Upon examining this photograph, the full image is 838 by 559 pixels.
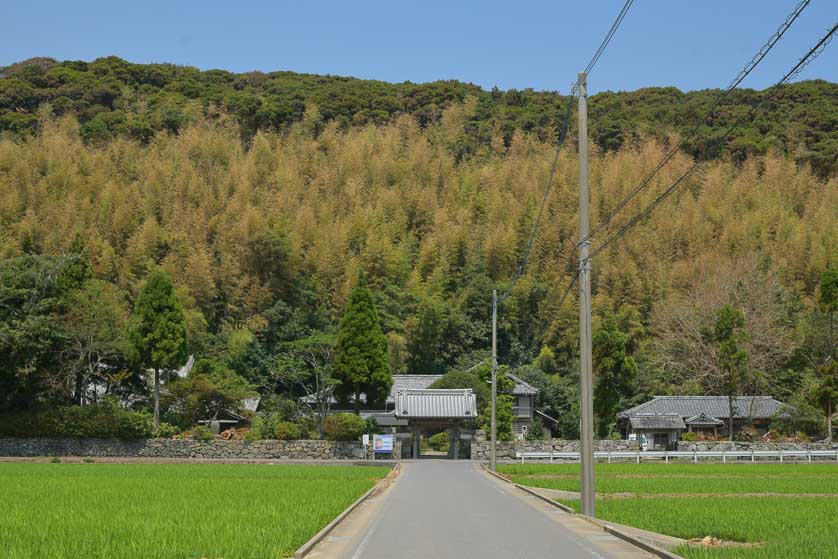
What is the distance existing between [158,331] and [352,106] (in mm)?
74485

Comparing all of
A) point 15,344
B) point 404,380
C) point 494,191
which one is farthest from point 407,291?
point 15,344

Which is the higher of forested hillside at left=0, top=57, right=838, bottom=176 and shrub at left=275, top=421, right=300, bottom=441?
forested hillside at left=0, top=57, right=838, bottom=176

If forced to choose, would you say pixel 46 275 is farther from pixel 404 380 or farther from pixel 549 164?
pixel 549 164

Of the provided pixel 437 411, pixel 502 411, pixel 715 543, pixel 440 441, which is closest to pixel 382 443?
pixel 437 411

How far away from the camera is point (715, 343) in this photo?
5438 centimetres

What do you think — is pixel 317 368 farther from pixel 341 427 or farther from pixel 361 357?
pixel 341 427

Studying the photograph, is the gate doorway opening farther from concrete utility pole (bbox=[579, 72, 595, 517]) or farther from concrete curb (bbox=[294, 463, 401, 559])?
concrete utility pole (bbox=[579, 72, 595, 517])

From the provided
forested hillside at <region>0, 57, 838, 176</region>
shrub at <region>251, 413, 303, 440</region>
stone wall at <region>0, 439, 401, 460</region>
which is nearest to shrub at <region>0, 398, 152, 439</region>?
stone wall at <region>0, 439, 401, 460</region>

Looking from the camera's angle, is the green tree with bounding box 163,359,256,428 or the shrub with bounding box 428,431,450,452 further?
the shrub with bounding box 428,431,450,452

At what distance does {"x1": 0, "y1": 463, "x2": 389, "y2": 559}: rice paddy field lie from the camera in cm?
1025

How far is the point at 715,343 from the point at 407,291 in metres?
20.1

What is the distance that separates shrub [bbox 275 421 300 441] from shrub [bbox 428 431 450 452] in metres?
21.7

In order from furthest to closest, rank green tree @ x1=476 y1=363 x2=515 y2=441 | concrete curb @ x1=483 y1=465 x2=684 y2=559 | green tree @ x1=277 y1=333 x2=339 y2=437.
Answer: green tree @ x1=476 y1=363 x2=515 y2=441 < green tree @ x1=277 y1=333 x2=339 y2=437 < concrete curb @ x1=483 y1=465 x2=684 y2=559

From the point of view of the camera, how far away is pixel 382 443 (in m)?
43.8
